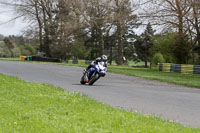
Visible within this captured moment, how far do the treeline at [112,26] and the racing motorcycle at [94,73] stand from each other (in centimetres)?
1733

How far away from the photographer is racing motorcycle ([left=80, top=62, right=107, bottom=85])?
46.6 ft

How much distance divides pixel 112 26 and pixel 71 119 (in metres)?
42.7

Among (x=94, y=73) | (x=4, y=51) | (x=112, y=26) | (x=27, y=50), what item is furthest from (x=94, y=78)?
(x=27, y=50)

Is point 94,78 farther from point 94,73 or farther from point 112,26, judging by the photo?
point 112,26

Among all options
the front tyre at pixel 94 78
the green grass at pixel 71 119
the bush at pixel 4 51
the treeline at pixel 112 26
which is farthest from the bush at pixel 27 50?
the green grass at pixel 71 119

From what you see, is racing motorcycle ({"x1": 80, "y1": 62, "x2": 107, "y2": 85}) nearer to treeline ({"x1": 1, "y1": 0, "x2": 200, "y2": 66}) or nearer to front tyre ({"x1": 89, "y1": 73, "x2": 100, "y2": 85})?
front tyre ({"x1": 89, "y1": 73, "x2": 100, "y2": 85})

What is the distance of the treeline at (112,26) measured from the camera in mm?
33469

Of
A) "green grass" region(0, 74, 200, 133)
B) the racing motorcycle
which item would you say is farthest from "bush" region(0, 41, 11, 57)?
"green grass" region(0, 74, 200, 133)

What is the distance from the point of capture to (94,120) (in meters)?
6.42

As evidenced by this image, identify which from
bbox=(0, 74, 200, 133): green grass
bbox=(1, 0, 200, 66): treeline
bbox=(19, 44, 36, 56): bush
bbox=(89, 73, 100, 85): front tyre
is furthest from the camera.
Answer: bbox=(19, 44, 36, 56): bush

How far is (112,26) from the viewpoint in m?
48.4

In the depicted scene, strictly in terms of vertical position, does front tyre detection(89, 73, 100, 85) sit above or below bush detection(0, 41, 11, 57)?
below

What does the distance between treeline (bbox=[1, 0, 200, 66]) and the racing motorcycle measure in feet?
56.9

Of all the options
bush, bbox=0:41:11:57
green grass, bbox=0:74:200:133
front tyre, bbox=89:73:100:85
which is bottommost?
green grass, bbox=0:74:200:133
